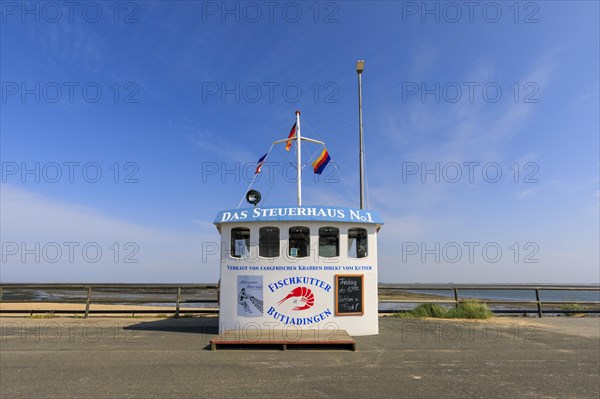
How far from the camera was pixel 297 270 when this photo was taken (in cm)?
1054

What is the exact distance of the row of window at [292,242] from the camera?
35.1 feet

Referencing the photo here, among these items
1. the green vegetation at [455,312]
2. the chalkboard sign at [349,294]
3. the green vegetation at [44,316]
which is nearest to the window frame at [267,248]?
the chalkboard sign at [349,294]

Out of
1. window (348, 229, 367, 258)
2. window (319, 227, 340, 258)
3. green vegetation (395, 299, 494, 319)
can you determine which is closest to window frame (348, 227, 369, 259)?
window (348, 229, 367, 258)

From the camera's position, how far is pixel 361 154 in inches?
572

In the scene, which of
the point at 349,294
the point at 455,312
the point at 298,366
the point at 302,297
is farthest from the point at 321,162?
the point at 455,312

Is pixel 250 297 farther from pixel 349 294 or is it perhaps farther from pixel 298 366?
pixel 298 366

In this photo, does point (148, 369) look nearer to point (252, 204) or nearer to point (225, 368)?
point (225, 368)

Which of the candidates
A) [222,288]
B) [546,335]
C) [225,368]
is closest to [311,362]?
[225,368]

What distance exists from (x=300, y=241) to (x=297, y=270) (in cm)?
79

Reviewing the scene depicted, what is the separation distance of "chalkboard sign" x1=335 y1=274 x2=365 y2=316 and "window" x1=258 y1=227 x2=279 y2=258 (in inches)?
72.2

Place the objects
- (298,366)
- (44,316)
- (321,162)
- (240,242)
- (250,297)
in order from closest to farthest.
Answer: (298,366) < (250,297) < (240,242) < (321,162) < (44,316)

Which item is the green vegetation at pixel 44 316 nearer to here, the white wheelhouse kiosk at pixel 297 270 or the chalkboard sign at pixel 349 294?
the white wheelhouse kiosk at pixel 297 270

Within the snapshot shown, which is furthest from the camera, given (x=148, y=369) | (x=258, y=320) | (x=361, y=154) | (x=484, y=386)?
(x=361, y=154)

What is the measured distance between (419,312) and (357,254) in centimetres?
675
